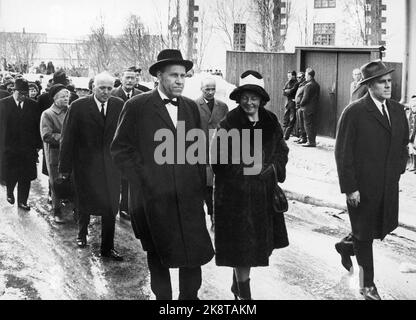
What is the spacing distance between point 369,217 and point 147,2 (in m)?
2.52

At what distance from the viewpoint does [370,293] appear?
4520mm

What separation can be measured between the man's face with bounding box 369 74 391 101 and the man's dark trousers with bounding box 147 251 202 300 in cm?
175

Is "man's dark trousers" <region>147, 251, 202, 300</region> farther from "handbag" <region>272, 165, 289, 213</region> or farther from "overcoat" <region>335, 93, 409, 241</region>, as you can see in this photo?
"overcoat" <region>335, 93, 409, 241</region>

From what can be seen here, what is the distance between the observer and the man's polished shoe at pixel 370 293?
447 centimetres

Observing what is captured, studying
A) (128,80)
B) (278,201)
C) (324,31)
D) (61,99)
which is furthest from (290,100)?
(278,201)

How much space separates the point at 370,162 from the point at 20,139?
13.7 ft

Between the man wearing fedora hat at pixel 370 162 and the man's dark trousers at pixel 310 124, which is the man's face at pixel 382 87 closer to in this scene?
the man wearing fedora hat at pixel 370 162

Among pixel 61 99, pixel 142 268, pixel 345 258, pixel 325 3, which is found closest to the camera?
pixel 345 258

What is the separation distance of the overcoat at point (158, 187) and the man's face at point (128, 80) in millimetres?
2825

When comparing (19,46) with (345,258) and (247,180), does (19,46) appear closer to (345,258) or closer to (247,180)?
(247,180)

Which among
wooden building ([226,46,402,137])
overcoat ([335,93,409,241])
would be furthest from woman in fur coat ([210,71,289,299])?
wooden building ([226,46,402,137])

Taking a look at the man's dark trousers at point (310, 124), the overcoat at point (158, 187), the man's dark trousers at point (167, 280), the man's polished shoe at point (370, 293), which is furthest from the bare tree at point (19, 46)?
the man's dark trousers at point (310, 124)
